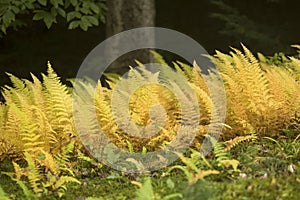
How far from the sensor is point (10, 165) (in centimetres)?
381

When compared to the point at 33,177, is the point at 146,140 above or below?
above

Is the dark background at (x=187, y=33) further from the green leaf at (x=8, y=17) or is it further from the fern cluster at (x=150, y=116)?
the fern cluster at (x=150, y=116)

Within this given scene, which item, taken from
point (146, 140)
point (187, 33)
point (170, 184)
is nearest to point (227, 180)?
point (170, 184)

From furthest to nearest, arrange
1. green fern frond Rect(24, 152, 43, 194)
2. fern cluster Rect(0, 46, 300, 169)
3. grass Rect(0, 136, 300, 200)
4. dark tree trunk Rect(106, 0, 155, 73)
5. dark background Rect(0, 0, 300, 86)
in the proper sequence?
dark background Rect(0, 0, 300, 86) < dark tree trunk Rect(106, 0, 155, 73) < fern cluster Rect(0, 46, 300, 169) < green fern frond Rect(24, 152, 43, 194) < grass Rect(0, 136, 300, 200)

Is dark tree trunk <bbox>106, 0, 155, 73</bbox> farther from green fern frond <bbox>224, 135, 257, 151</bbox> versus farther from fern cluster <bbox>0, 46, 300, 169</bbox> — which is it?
green fern frond <bbox>224, 135, 257, 151</bbox>

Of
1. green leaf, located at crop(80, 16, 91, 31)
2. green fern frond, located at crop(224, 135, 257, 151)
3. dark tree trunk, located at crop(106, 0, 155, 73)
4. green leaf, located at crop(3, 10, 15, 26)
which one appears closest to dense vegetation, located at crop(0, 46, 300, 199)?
green fern frond, located at crop(224, 135, 257, 151)

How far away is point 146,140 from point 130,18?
15.8 ft

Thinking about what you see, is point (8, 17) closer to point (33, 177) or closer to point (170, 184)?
point (33, 177)

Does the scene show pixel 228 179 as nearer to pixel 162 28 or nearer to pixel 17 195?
pixel 17 195

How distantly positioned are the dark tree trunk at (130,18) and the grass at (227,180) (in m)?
4.70

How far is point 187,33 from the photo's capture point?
47.6ft

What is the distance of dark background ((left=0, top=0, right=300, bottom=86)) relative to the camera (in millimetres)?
12148

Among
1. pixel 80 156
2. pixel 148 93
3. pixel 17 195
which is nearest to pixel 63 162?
pixel 80 156

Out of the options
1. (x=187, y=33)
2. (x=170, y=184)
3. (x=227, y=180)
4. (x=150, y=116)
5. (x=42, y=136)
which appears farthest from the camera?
(x=187, y=33)
